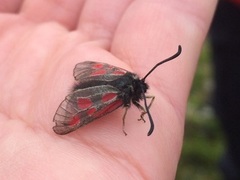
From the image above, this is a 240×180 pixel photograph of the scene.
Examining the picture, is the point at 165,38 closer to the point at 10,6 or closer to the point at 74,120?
the point at 74,120

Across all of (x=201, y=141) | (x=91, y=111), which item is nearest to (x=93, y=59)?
(x=91, y=111)

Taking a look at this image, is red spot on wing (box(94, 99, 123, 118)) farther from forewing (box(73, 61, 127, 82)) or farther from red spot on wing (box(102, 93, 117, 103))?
forewing (box(73, 61, 127, 82))

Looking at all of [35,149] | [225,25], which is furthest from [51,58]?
[225,25]

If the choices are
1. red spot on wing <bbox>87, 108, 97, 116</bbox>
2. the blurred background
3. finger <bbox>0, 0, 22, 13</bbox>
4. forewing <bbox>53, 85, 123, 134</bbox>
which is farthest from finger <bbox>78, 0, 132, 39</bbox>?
the blurred background

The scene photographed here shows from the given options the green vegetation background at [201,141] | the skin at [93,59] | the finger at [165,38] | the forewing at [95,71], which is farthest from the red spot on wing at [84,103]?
the green vegetation background at [201,141]

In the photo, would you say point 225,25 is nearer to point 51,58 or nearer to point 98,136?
point 51,58

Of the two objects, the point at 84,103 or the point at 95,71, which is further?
the point at 95,71
